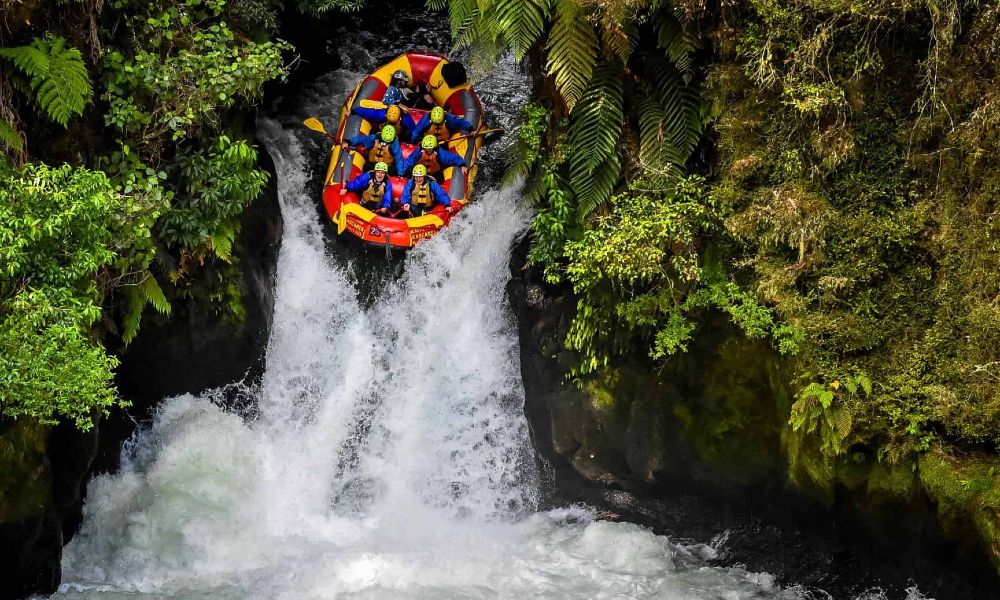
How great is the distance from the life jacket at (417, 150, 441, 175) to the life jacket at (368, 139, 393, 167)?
0.34 meters

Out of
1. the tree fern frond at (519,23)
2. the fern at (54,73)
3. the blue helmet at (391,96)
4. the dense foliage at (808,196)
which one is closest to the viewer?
the dense foliage at (808,196)

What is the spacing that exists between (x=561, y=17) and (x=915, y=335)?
367 cm

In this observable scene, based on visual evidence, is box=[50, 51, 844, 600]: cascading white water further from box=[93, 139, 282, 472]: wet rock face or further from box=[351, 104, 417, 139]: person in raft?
box=[351, 104, 417, 139]: person in raft

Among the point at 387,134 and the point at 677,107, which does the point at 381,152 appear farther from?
the point at 677,107

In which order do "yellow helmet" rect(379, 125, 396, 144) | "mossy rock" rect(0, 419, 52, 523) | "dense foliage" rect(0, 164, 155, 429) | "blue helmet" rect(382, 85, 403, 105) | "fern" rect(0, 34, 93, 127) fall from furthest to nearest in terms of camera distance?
"blue helmet" rect(382, 85, 403, 105)
"yellow helmet" rect(379, 125, 396, 144)
"fern" rect(0, 34, 93, 127)
"mossy rock" rect(0, 419, 52, 523)
"dense foliage" rect(0, 164, 155, 429)

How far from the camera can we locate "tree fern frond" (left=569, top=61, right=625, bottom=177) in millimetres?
7566

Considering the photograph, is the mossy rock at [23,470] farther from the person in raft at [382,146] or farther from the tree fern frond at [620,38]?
the tree fern frond at [620,38]

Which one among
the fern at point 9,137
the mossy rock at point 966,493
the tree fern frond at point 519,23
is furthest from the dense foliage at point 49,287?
the mossy rock at point 966,493

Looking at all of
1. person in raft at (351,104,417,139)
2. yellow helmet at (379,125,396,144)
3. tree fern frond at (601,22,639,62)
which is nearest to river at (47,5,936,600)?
person in raft at (351,104,417,139)

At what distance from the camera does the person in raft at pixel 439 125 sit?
32.5 feet

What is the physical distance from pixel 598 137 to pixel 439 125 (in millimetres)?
2953

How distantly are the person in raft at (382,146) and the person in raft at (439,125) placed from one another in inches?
14.4

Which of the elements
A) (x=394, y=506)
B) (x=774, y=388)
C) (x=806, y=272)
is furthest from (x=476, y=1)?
(x=394, y=506)

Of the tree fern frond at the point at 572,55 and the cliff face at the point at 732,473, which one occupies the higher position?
the tree fern frond at the point at 572,55
